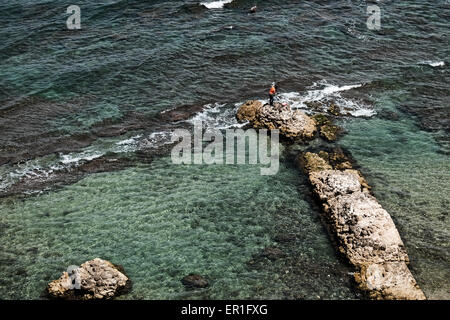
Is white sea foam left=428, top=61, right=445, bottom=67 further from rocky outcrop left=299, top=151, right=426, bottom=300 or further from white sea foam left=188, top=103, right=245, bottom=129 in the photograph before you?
rocky outcrop left=299, top=151, right=426, bottom=300

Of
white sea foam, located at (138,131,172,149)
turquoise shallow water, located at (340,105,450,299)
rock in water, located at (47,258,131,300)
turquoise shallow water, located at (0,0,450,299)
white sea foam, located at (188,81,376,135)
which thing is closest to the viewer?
rock in water, located at (47,258,131,300)

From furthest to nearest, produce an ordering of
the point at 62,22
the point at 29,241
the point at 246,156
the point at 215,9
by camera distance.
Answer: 1. the point at 215,9
2. the point at 62,22
3. the point at 246,156
4. the point at 29,241

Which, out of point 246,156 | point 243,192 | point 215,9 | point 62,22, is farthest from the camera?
point 215,9

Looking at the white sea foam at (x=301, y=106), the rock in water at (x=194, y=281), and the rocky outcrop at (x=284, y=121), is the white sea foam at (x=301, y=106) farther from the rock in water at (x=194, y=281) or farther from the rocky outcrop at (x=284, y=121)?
the rock in water at (x=194, y=281)

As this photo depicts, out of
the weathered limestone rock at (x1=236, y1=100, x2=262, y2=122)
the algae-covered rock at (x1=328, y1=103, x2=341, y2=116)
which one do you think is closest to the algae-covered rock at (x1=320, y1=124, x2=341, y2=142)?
the algae-covered rock at (x1=328, y1=103, x2=341, y2=116)

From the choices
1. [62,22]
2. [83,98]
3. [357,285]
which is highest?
[62,22]

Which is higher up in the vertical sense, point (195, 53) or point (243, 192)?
point (195, 53)
